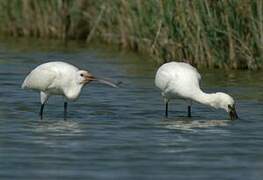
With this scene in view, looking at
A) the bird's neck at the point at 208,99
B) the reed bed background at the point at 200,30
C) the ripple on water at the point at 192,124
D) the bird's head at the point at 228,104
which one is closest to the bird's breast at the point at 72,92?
the ripple on water at the point at 192,124

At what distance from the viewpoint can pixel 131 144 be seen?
10.2 m

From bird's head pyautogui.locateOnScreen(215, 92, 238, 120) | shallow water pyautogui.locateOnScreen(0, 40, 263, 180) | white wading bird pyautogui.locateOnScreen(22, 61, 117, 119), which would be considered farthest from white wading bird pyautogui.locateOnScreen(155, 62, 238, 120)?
white wading bird pyautogui.locateOnScreen(22, 61, 117, 119)

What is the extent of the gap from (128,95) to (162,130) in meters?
3.09

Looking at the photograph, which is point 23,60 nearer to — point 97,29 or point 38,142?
point 97,29

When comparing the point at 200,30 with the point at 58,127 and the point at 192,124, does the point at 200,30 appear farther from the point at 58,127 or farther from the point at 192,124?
the point at 58,127

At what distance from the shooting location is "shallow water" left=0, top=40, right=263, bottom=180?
8844mm

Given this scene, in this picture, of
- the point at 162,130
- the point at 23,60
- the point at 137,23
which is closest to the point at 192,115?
the point at 162,130

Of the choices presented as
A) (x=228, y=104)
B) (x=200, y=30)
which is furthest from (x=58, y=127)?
(x=200, y=30)

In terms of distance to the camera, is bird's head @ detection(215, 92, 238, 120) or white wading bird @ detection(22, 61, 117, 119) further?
white wading bird @ detection(22, 61, 117, 119)

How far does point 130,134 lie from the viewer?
10.9 metres

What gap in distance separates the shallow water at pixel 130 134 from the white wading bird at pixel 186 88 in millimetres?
199

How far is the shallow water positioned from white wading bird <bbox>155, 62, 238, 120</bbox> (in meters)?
0.20

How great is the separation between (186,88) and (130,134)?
61.8 inches

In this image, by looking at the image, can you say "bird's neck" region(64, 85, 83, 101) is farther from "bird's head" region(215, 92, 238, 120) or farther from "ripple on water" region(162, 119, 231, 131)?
"bird's head" region(215, 92, 238, 120)
